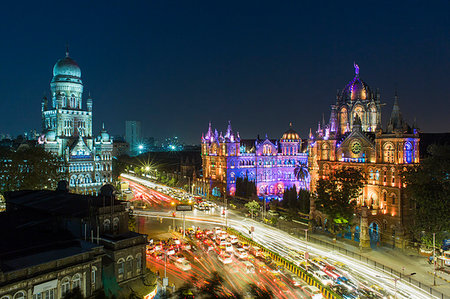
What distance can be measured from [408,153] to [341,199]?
42.9 ft

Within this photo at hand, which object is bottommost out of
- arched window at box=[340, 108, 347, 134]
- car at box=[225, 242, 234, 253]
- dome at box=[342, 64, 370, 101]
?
car at box=[225, 242, 234, 253]

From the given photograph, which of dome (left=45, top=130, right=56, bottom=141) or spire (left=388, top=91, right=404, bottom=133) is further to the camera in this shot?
dome (left=45, top=130, right=56, bottom=141)

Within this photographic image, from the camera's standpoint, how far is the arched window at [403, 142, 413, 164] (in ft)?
170

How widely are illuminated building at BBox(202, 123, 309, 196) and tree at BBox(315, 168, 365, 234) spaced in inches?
1506

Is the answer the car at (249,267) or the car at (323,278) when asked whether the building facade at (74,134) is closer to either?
the car at (249,267)

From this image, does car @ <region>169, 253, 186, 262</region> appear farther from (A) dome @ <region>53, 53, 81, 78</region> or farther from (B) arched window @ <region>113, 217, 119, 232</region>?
(A) dome @ <region>53, 53, 81, 78</region>

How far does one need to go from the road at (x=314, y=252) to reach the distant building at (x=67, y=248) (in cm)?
1984

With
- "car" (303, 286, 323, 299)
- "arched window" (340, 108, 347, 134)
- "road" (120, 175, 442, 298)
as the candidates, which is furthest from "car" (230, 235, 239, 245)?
"arched window" (340, 108, 347, 134)

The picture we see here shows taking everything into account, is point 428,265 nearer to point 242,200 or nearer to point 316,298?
point 316,298

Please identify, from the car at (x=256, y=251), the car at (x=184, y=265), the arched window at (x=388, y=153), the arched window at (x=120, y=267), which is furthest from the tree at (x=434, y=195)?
the arched window at (x=120, y=267)

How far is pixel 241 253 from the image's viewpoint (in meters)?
42.8

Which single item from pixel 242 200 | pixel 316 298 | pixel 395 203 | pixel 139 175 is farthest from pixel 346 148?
pixel 139 175

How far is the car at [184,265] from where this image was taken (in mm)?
38250

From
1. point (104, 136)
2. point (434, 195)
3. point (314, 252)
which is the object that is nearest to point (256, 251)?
point (314, 252)
